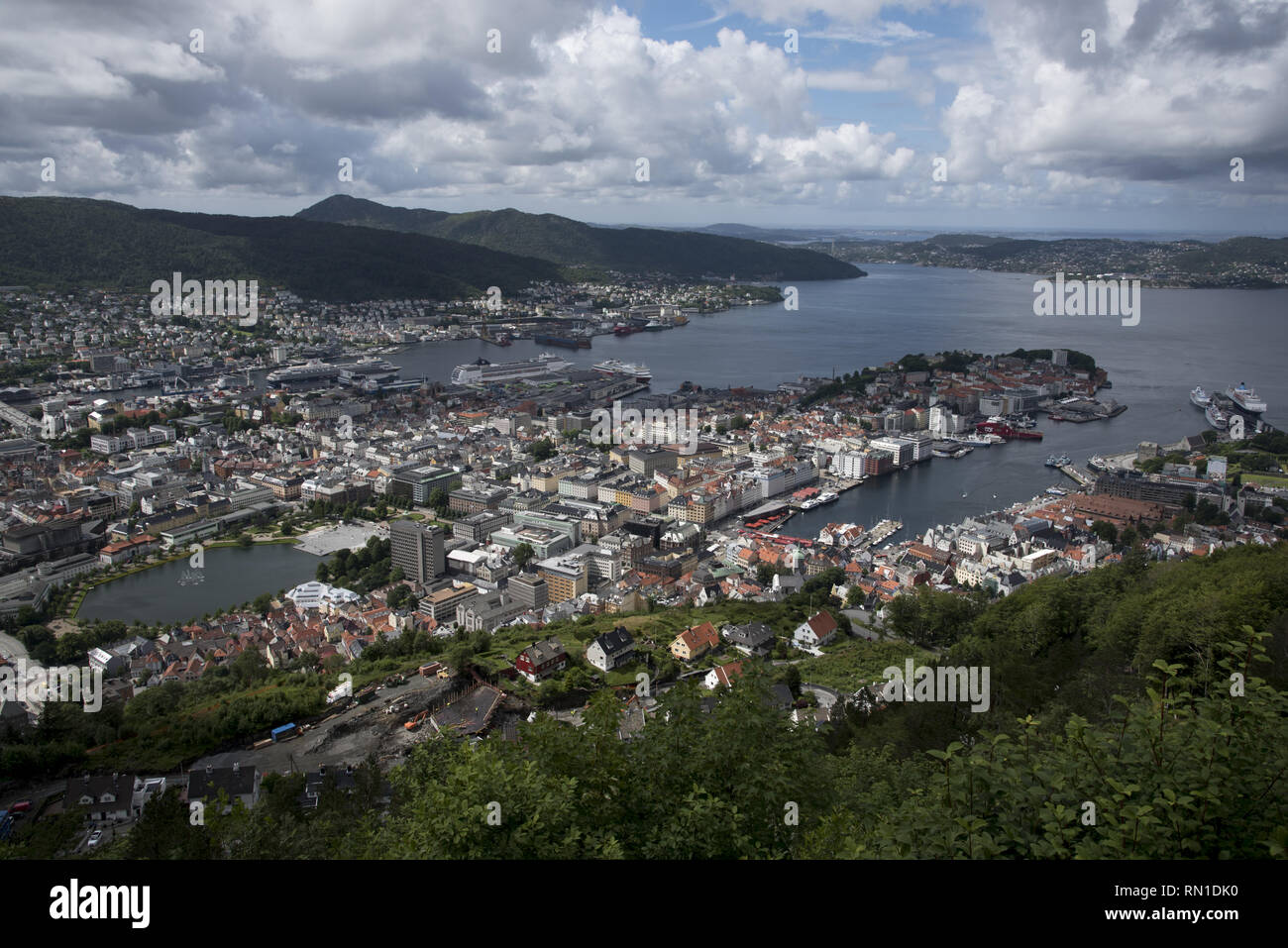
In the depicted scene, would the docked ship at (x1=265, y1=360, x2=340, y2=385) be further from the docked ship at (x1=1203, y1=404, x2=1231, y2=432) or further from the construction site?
the docked ship at (x1=1203, y1=404, x2=1231, y2=432)

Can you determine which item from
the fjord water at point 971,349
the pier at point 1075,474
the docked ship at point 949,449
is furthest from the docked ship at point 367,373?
the pier at point 1075,474

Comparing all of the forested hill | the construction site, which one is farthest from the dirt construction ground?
the forested hill

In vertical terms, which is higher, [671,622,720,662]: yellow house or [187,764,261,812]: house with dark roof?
[187,764,261,812]: house with dark roof

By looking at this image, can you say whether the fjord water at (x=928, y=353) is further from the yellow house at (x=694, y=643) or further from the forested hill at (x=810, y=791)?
Answer: the forested hill at (x=810, y=791)

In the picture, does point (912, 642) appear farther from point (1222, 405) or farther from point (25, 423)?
point (25, 423)

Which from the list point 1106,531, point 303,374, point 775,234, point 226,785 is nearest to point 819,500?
point 1106,531
